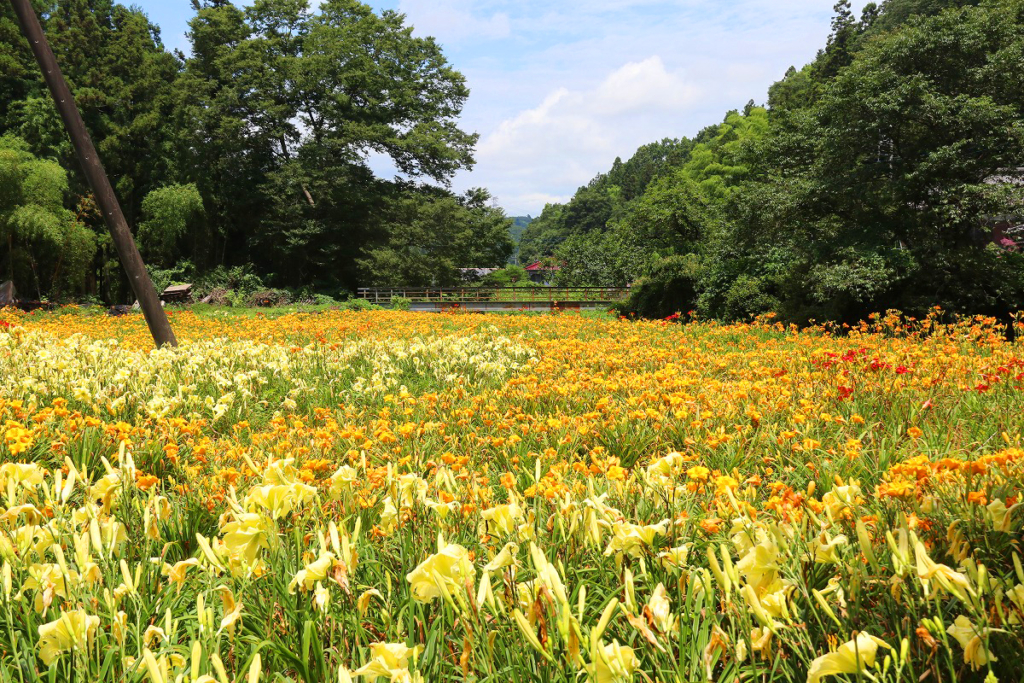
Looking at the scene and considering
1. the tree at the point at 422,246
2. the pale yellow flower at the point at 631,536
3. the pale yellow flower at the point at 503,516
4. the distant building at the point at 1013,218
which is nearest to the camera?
the pale yellow flower at the point at 631,536

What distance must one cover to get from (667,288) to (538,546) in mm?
15280

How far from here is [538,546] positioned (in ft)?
6.54

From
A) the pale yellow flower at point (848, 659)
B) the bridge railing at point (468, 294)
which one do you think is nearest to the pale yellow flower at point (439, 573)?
the pale yellow flower at point (848, 659)

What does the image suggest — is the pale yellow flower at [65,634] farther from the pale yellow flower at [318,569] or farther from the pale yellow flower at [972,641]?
the pale yellow flower at [972,641]

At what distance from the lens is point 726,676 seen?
1.41 m

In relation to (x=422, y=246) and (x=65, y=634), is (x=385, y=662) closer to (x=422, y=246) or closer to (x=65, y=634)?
(x=65, y=634)

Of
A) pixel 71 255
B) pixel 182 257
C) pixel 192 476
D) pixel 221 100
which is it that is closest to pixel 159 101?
pixel 221 100

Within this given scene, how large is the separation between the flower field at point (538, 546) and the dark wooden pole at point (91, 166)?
3269mm

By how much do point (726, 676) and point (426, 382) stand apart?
4.63 meters

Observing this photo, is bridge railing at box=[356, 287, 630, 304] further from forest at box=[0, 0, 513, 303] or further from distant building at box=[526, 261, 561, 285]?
distant building at box=[526, 261, 561, 285]

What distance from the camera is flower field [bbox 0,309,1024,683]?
1363 mm

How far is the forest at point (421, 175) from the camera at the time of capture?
11.1 meters

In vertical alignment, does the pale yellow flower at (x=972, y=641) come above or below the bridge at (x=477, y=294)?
below

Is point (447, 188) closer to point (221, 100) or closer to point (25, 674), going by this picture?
point (221, 100)
